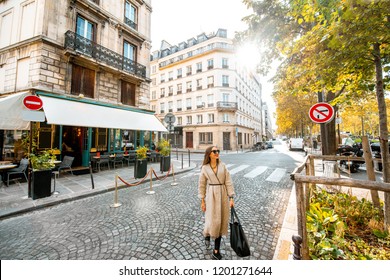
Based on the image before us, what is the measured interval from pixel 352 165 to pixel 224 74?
22639 mm

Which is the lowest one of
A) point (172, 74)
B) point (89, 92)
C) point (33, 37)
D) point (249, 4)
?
point (89, 92)

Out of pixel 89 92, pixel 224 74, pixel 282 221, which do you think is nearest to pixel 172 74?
pixel 224 74

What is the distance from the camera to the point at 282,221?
11.6ft

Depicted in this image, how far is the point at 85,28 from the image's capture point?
9.87 m

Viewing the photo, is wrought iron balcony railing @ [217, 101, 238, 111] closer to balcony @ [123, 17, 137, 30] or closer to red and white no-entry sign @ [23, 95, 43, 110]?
balcony @ [123, 17, 137, 30]

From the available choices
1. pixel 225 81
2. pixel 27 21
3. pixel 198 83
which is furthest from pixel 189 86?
pixel 27 21

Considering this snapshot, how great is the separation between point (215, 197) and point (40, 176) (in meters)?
5.50

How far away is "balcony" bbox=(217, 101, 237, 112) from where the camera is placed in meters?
26.4

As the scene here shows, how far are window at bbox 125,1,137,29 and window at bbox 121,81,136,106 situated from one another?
4589 millimetres

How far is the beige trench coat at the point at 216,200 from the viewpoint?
244 centimetres

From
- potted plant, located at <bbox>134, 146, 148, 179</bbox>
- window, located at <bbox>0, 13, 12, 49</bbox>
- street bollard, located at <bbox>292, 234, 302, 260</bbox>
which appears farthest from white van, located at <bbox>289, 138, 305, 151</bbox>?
window, located at <bbox>0, 13, 12, 49</bbox>

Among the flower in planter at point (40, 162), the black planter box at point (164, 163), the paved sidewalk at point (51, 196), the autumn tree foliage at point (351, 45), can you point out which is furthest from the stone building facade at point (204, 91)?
the flower in planter at point (40, 162)
